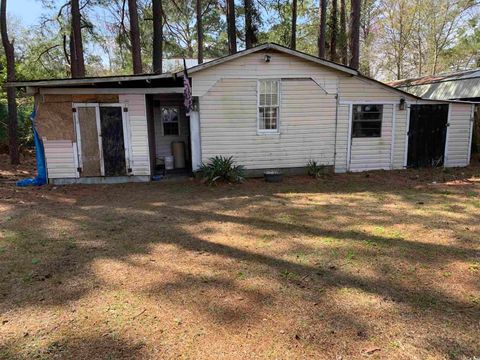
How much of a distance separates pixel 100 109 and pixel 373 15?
27200 millimetres

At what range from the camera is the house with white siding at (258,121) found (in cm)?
894

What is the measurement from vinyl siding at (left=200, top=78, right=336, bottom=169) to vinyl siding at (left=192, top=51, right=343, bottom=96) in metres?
0.16

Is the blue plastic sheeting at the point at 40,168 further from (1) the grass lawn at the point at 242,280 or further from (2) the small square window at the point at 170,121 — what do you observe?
(2) the small square window at the point at 170,121

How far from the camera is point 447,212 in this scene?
6211 millimetres

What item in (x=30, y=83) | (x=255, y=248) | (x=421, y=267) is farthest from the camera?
(x=30, y=83)

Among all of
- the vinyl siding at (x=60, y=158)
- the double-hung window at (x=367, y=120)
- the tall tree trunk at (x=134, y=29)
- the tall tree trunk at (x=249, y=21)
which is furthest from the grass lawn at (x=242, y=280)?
the tall tree trunk at (x=249, y=21)

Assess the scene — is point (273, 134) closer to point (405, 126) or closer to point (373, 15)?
point (405, 126)

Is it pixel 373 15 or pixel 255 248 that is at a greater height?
pixel 373 15

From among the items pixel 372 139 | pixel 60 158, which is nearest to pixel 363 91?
pixel 372 139

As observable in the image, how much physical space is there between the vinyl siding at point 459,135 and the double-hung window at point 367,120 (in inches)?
97.5

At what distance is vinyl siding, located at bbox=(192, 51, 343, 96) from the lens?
9.33 meters

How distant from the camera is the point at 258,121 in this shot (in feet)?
32.1

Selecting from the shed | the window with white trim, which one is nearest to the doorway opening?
the window with white trim

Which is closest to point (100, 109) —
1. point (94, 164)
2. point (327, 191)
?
point (94, 164)
